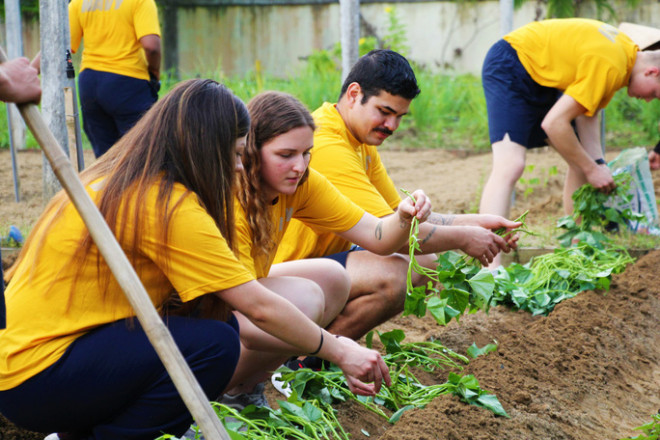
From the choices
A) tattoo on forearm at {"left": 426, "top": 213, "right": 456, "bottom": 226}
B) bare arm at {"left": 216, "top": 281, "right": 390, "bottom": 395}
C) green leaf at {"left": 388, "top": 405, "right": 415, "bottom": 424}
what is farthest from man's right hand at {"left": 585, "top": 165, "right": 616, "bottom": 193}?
bare arm at {"left": 216, "top": 281, "right": 390, "bottom": 395}

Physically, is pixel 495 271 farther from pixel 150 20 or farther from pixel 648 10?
pixel 648 10

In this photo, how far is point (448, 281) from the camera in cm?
289

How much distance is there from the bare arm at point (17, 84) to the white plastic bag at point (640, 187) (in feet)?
13.0

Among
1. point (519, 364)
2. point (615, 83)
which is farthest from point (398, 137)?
point (519, 364)

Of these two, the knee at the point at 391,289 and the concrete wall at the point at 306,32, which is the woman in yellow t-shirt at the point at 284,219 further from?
the concrete wall at the point at 306,32

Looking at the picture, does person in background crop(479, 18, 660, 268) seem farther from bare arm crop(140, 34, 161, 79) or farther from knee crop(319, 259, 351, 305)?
bare arm crop(140, 34, 161, 79)

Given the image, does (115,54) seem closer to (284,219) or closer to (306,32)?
(284,219)

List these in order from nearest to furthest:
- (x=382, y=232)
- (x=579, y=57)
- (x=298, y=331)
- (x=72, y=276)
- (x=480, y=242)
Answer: (x=72, y=276) → (x=298, y=331) → (x=382, y=232) → (x=480, y=242) → (x=579, y=57)

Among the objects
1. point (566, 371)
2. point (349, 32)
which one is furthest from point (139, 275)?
point (349, 32)

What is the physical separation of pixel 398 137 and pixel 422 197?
6297 mm

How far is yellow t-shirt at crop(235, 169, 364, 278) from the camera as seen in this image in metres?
2.56

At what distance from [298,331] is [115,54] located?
134 inches

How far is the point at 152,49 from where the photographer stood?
16.5 ft

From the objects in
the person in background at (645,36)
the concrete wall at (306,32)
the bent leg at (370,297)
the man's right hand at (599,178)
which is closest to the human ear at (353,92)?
the bent leg at (370,297)
